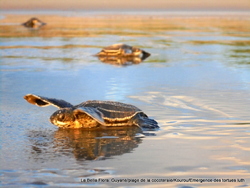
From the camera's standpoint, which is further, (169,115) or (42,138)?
(169,115)

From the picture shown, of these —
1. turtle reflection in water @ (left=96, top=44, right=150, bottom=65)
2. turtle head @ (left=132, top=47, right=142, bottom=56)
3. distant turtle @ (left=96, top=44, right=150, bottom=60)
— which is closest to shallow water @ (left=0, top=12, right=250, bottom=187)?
turtle reflection in water @ (left=96, top=44, right=150, bottom=65)

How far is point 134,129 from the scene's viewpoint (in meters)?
6.33

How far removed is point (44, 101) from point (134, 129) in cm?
123

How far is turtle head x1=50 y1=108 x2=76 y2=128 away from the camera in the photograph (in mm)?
6320

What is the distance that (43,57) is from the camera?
556 inches

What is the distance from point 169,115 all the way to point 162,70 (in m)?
4.66

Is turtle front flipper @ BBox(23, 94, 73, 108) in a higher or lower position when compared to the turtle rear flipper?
higher

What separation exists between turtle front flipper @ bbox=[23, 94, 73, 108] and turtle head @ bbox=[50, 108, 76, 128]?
344 mm

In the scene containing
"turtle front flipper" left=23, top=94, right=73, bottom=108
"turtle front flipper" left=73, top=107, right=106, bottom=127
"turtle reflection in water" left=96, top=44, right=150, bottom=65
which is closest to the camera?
"turtle front flipper" left=73, top=107, right=106, bottom=127

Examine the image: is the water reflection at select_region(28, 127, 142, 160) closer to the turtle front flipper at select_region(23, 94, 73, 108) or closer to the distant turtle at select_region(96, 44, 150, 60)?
the turtle front flipper at select_region(23, 94, 73, 108)

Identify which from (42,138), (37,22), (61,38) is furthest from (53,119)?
(37,22)

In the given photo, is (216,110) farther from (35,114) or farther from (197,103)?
(35,114)

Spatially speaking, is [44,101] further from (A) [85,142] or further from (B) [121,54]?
(B) [121,54]

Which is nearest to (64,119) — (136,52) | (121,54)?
(136,52)
